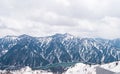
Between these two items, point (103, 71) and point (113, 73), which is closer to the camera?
point (113, 73)

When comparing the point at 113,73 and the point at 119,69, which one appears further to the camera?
the point at 119,69
